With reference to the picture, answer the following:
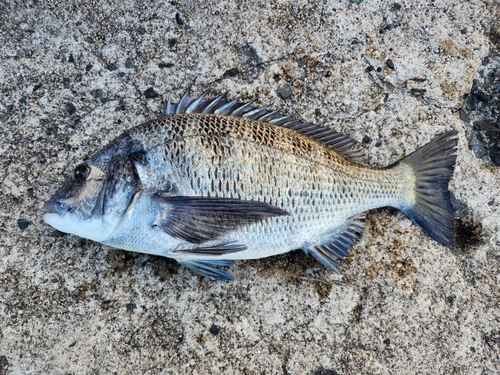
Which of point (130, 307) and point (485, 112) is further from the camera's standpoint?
point (485, 112)

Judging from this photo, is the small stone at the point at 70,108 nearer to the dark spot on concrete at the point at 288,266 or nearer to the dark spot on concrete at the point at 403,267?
the dark spot on concrete at the point at 288,266

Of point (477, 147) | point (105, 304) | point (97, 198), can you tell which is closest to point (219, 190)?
point (97, 198)

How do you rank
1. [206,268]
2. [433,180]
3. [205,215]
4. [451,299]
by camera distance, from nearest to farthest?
[205,215]
[206,268]
[433,180]
[451,299]

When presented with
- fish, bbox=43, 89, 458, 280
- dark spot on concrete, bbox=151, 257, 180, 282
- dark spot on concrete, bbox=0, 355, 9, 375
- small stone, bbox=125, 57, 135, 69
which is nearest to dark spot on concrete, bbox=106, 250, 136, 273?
dark spot on concrete, bbox=151, 257, 180, 282

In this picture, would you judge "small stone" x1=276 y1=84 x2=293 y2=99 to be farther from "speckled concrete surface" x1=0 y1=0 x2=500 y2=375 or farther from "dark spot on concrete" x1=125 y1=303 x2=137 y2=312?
"dark spot on concrete" x1=125 y1=303 x2=137 y2=312

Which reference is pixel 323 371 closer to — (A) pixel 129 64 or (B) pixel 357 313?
(B) pixel 357 313

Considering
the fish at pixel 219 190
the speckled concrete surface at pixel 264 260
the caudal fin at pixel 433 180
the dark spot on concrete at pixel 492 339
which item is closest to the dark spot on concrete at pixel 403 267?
the speckled concrete surface at pixel 264 260

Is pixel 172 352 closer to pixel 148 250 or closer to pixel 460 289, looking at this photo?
pixel 148 250

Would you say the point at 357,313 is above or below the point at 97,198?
below

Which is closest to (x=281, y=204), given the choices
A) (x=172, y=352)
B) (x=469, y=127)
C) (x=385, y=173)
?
(x=385, y=173)
